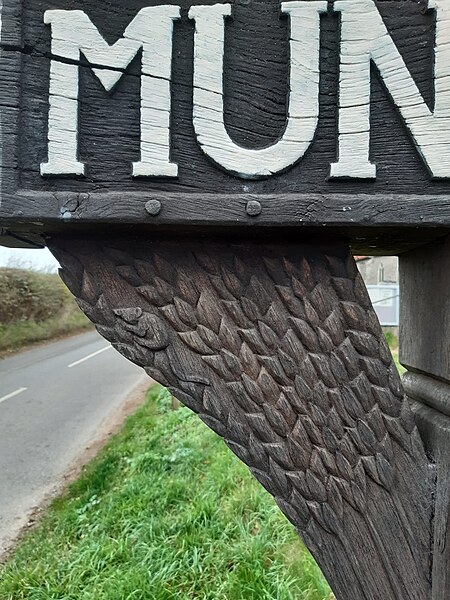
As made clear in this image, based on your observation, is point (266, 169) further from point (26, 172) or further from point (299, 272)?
point (26, 172)

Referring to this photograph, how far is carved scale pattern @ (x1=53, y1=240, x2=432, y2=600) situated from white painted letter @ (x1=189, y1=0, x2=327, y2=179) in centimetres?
14

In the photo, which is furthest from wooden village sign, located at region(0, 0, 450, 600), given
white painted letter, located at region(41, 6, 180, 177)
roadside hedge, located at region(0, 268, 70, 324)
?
roadside hedge, located at region(0, 268, 70, 324)

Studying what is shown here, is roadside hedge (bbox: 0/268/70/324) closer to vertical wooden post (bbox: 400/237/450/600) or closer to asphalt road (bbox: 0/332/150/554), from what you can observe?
asphalt road (bbox: 0/332/150/554)

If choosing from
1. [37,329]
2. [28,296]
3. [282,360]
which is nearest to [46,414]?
[282,360]

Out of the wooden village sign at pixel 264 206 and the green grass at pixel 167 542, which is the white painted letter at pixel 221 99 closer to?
the wooden village sign at pixel 264 206

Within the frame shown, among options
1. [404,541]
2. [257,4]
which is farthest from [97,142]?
[404,541]

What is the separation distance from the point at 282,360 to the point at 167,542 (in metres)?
2.37

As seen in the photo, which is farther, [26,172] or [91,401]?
[91,401]

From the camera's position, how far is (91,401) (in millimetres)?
7371

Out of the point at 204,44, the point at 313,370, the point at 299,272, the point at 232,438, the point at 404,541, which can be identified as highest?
the point at 204,44

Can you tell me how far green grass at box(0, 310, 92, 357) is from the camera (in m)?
11.3

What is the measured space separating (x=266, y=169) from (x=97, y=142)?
0.84 ft

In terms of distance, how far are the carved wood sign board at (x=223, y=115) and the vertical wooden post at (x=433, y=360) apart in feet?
0.60

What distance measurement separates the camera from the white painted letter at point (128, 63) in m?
0.74
